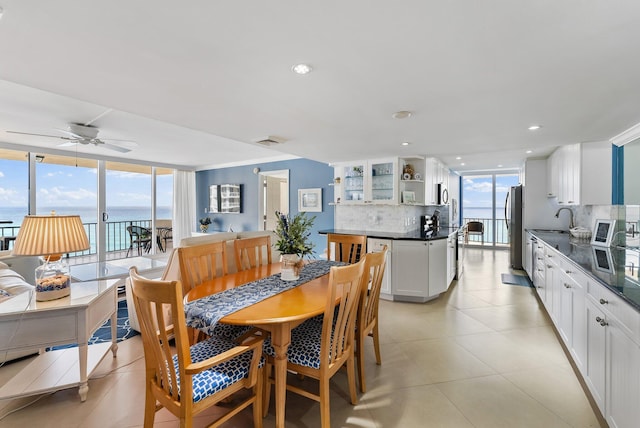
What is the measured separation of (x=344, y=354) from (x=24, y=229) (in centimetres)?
223

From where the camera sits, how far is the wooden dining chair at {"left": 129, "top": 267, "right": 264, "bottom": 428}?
1.29 m

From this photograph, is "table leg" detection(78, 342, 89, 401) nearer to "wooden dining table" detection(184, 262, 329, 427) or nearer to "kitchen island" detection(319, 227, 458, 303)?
"wooden dining table" detection(184, 262, 329, 427)

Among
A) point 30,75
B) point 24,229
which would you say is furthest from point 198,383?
point 30,75

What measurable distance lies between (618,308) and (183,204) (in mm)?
7754

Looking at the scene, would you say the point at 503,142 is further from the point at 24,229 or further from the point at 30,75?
the point at 24,229

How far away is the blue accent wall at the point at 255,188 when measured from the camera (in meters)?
5.61

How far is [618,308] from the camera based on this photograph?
156 centimetres

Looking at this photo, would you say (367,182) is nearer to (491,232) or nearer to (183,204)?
(183,204)

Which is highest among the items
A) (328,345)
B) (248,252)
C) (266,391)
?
(248,252)

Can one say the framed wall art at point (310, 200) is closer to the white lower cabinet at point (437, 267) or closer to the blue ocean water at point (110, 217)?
the white lower cabinet at point (437, 267)

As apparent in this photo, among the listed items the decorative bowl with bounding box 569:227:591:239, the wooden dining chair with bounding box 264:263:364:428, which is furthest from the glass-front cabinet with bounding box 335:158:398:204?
the wooden dining chair with bounding box 264:263:364:428

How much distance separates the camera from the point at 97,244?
5746 millimetres

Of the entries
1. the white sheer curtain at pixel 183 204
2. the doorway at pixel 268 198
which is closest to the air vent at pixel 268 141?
the doorway at pixel 268 198

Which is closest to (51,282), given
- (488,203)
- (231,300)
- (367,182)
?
(231,300)
